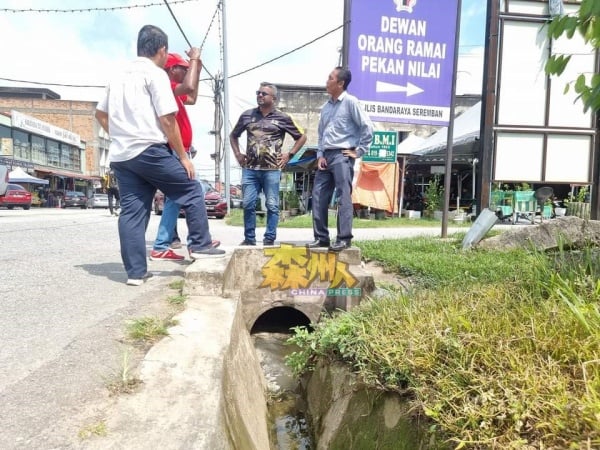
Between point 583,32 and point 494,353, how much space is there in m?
1.58

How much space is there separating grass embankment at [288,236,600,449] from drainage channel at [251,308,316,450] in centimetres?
52

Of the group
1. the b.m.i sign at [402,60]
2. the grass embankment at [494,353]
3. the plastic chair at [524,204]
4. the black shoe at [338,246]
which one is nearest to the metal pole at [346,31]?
the b.m.i sign at [402,60]

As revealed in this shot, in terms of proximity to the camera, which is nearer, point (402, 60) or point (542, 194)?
point (402, 60)

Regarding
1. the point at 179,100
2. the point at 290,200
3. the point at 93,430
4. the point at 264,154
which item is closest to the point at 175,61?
the point at 179,100

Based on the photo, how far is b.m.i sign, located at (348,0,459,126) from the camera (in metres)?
5.87

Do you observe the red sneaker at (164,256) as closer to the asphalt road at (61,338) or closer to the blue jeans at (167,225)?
the blue jeans at (167,225)

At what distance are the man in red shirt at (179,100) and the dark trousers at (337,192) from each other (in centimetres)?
141

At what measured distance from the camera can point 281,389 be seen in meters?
3.53

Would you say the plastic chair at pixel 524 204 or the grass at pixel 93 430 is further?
the plastic chair at pixel 524 204

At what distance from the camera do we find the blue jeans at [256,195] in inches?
174

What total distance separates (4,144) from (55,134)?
31.3 ft

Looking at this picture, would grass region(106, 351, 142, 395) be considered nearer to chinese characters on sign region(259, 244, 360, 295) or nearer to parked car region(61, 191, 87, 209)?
chinese characters on sign region(259, 244, 360, 295)

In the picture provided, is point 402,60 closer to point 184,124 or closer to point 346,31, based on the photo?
point 346,31

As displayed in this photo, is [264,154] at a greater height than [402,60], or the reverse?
[402,60]
